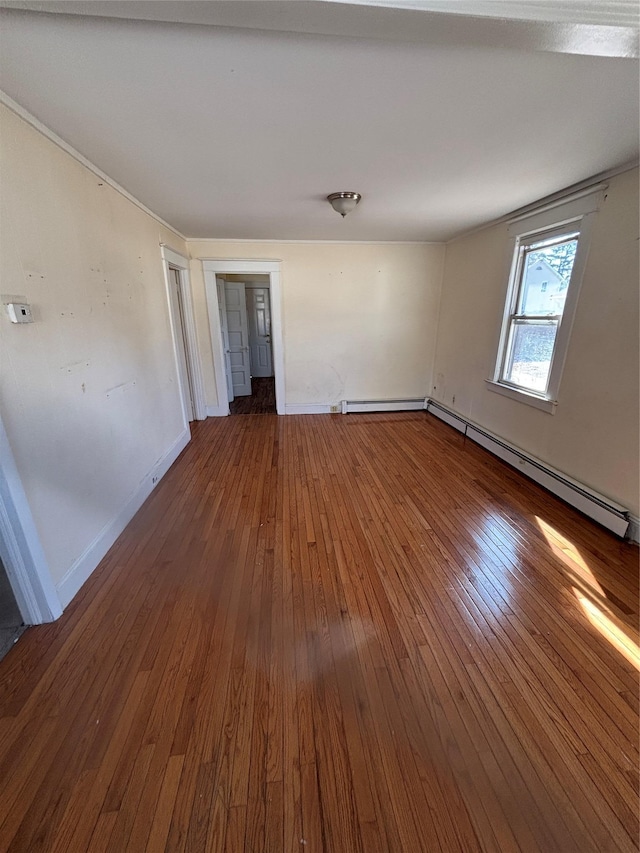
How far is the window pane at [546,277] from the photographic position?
266 centimetres

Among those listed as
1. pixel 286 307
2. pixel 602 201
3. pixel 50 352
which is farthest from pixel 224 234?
pixel 602 201

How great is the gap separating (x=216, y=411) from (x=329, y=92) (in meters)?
4.01

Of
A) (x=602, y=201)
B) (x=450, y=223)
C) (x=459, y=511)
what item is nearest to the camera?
(x=602, y=201)

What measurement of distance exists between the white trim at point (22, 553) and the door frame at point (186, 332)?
2.34 m

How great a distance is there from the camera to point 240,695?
1.30 meters

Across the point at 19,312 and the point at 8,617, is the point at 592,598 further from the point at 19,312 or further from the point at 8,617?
the point at 19,312

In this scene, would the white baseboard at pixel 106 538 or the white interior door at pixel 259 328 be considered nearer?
the white baseboard at pixel 106 538

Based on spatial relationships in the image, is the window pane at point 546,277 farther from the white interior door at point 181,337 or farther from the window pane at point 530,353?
the white interior door at point 181,337

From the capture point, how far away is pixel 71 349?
182cm

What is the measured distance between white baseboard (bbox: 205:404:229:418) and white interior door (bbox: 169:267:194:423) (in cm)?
27

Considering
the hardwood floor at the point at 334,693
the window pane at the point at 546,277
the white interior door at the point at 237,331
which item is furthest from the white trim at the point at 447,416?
the white interior door at the point at 237,331

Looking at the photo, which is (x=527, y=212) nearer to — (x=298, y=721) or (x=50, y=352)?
(x=50, y=352)

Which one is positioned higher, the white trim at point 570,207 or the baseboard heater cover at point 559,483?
the white trim at point 570,207

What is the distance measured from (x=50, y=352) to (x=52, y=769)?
1709 mm
